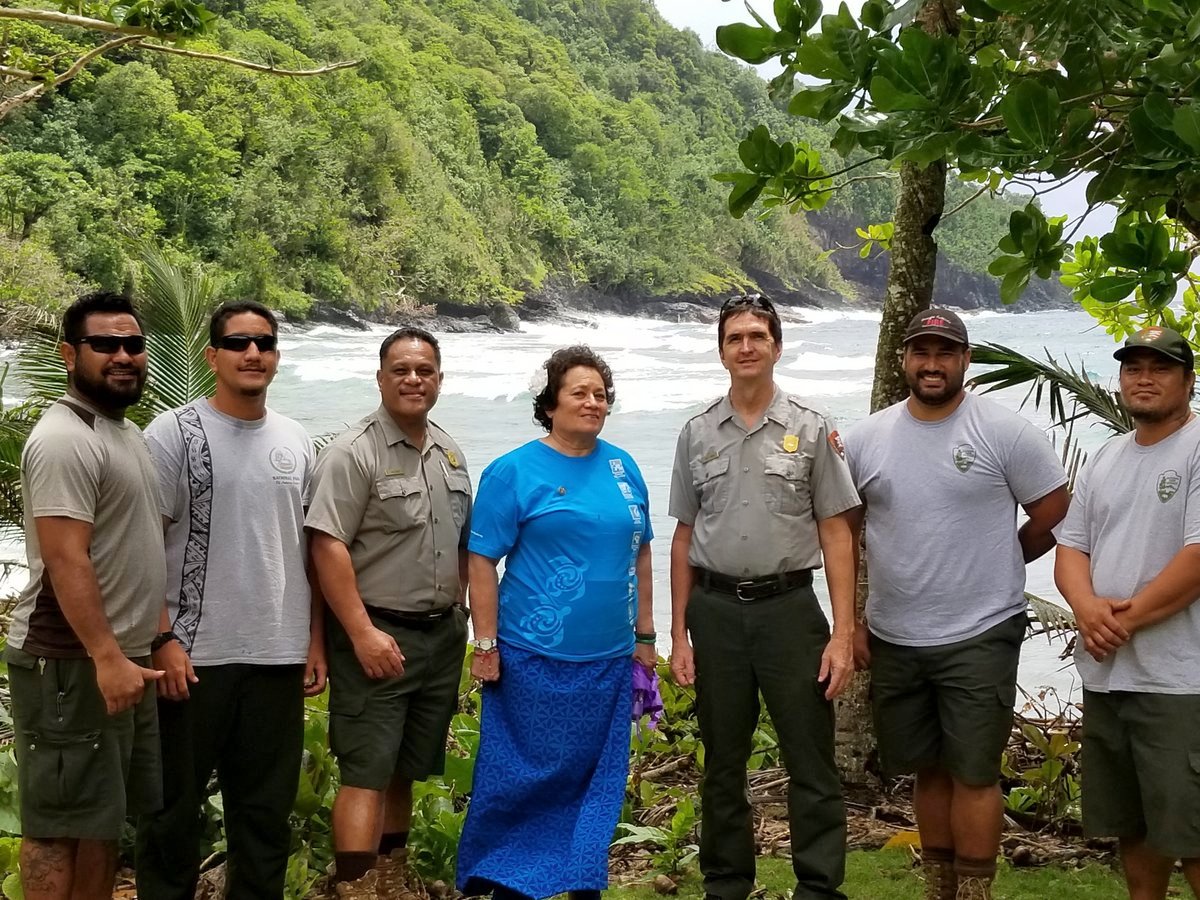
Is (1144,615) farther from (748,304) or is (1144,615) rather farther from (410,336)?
(410,336)

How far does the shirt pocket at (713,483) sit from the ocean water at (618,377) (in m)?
18.4

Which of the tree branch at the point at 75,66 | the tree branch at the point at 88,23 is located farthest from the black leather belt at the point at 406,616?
the tree branch at the point at 75,66

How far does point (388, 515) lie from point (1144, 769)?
7.12 feet

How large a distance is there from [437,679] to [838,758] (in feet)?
7.20

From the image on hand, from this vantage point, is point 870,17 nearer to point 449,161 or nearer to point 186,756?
point 186,756

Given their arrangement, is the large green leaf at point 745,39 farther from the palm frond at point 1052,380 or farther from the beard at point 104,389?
the palm frond at point 1052,380

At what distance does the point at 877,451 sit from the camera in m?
3.71

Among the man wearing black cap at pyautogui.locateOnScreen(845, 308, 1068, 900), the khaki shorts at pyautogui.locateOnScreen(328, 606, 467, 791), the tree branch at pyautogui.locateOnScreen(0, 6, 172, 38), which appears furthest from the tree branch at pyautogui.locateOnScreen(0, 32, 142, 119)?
the man wearing black cap at pyautogui.locateOnScreen(845, 308, 1068, 900)

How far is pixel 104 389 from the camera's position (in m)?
3.08

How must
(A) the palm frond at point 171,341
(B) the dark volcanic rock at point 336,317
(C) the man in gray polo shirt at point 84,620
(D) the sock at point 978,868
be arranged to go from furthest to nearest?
(B) the dark volcanic rock at point 336,317 → (A) the palm frond at point 171,341 → (D) the sock at point 978,868 → (C) the man in gray polo shirt at point 84,620

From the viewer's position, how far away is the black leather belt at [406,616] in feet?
11.6

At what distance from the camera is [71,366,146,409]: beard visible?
3080 millimetres

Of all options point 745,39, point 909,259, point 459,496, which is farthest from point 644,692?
point 909,259

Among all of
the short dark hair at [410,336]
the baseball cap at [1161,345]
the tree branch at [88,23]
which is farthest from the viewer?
the tree branch at [88,23]
